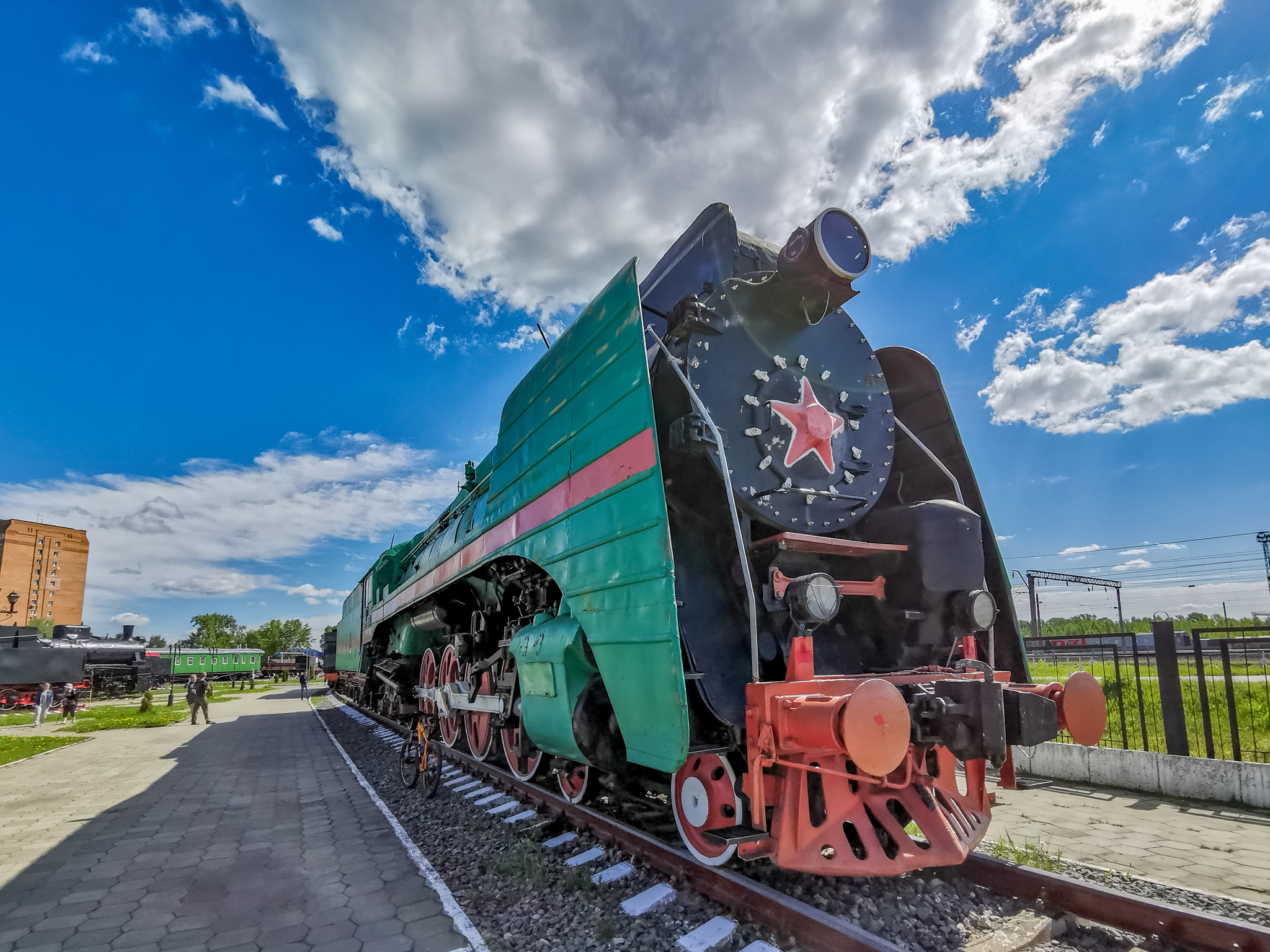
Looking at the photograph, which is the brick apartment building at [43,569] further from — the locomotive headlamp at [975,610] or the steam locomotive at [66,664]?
the locomotive headlamp at [975,610]

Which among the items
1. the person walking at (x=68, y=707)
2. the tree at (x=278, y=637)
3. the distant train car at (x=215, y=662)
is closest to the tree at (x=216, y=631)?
the tree at (x=278, y=637)

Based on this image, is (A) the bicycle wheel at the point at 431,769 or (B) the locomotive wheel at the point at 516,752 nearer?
(B) the locomotive wheel at the point at 516,752

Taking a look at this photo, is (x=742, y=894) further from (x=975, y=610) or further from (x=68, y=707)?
(x=68, y=707)

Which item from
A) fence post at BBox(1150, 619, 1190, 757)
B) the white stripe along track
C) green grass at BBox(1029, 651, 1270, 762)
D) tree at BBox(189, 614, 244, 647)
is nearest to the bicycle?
the white stripe along track

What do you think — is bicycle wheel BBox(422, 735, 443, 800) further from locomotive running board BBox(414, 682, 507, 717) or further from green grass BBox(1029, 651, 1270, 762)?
green grass BBox(1029, 651, 1270, 762)

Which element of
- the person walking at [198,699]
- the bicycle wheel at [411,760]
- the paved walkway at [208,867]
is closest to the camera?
the paved walkway at [208,867]

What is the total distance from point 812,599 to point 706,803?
1.29 metres

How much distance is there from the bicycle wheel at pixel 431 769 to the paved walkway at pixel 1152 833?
15.4ft

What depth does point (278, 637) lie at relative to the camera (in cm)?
9862

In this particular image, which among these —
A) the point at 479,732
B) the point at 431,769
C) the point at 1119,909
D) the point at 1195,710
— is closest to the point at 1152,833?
the point at 1119,909

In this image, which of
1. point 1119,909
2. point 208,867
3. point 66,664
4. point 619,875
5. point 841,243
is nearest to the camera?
point 1119,909

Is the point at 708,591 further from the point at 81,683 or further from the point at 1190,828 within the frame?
the point at 81,683

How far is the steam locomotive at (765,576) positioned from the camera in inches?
122

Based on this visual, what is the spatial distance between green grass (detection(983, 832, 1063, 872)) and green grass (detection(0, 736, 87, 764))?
1320cm
